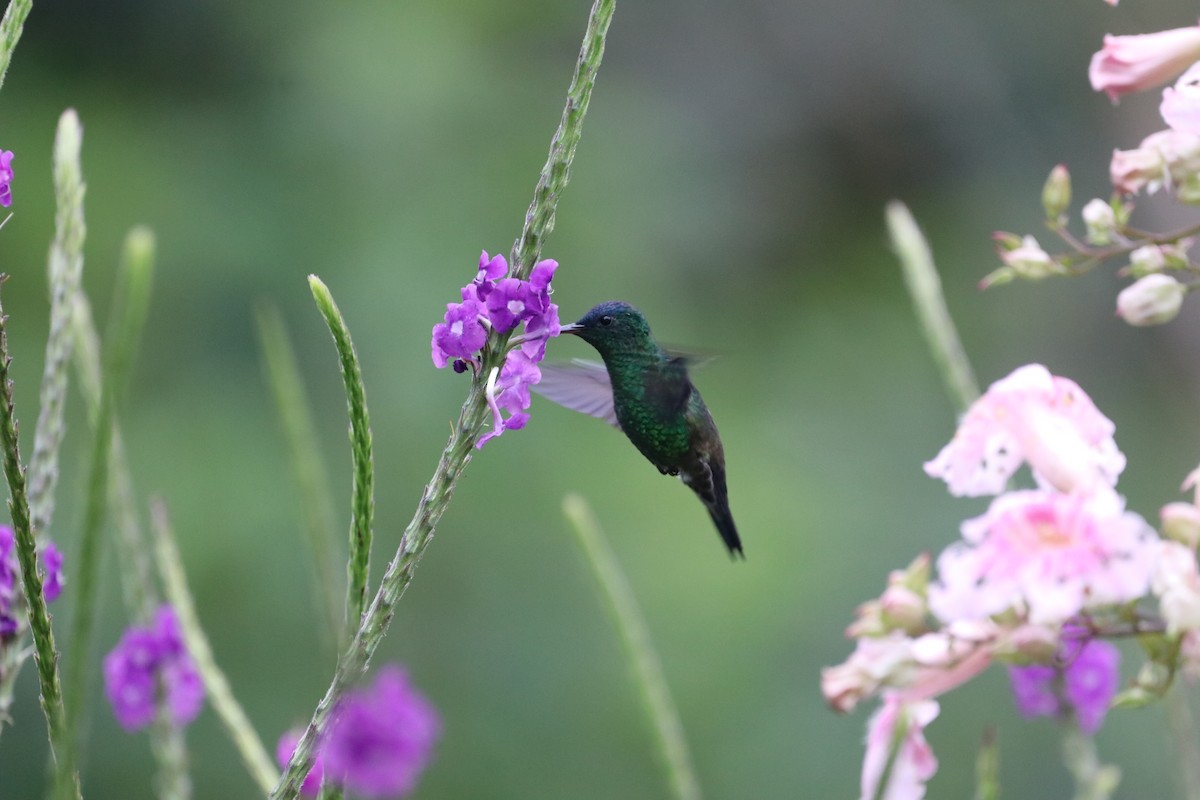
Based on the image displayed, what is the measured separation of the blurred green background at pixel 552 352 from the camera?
15.5 feet

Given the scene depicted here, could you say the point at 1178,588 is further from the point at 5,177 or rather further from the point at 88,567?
the point at 5,177

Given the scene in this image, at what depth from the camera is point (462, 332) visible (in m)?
1.01

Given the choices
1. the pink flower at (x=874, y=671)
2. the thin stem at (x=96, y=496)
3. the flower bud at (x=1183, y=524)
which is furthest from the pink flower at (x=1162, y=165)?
the thin stem at (x=96, y=496)

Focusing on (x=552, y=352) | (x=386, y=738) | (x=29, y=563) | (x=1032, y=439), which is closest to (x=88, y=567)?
(x=29, y=563)

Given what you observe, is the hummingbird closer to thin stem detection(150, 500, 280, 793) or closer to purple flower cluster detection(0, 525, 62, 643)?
thin stem detection(150, 500, 280, 793)

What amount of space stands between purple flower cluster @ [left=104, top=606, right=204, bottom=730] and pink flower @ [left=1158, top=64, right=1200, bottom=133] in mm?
1206

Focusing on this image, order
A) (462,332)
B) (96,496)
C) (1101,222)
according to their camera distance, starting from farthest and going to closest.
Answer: (1101,222), (462,332), (96,496)

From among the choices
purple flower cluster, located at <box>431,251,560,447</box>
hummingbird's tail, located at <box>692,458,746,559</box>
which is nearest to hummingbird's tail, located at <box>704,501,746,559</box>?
hummingbird's tail, located at <box>692,458,746,559</box>

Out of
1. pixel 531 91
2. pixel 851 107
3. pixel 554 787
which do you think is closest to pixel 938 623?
pixel 554 787

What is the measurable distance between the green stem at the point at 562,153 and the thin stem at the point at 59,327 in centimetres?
35

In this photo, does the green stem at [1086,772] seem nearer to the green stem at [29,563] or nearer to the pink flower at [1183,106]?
the pink flower at [1183,106]

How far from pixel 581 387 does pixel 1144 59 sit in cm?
92

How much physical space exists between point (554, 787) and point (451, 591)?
2.65 ft

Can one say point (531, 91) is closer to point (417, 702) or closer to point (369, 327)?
point (369, 327)
